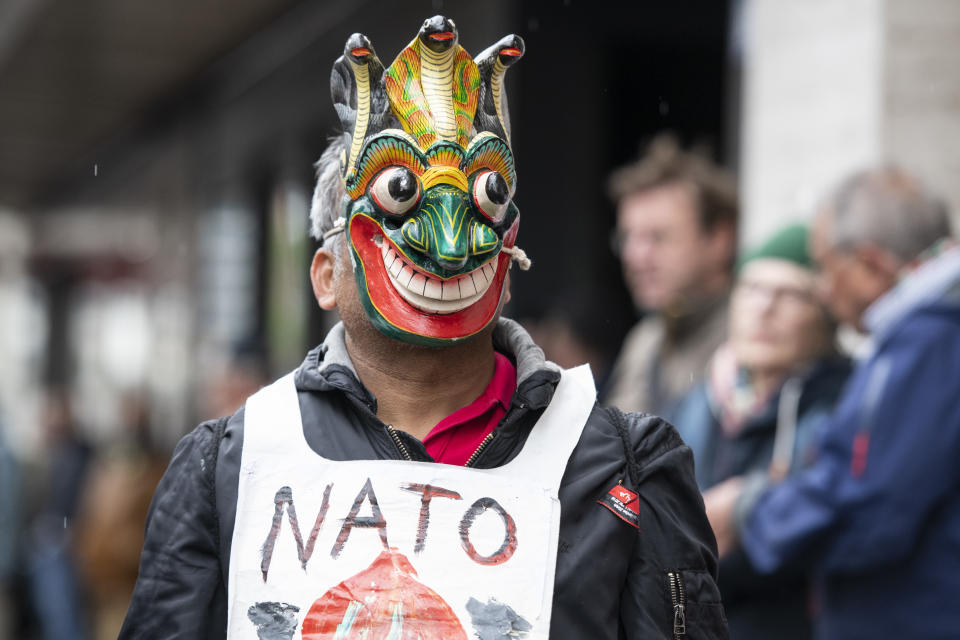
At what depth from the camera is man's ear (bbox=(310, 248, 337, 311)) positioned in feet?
8.59

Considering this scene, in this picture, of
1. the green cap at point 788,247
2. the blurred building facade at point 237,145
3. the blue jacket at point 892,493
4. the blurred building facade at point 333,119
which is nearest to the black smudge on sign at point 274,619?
the blurred building facade at point 333,119

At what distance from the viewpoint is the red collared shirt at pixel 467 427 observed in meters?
2.49

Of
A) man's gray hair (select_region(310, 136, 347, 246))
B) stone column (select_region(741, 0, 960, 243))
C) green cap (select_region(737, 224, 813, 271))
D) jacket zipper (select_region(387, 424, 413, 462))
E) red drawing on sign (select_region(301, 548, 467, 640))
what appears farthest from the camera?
stone column (select_region(741, 0, 960, 243))

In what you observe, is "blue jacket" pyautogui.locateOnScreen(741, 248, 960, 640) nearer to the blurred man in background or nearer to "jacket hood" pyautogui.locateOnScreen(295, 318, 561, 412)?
"jacket hood" pyautogui.locateOnScreen(295, 318, 561, 412)

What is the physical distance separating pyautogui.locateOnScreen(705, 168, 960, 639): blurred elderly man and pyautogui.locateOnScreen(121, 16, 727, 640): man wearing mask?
1.31 meters

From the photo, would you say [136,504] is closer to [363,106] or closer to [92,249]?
[363,106]

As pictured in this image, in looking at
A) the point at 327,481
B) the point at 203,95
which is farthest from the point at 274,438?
the point at 203,95

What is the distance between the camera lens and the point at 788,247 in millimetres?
4480

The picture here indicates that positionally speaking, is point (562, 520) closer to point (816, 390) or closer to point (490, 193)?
point (490, 193)

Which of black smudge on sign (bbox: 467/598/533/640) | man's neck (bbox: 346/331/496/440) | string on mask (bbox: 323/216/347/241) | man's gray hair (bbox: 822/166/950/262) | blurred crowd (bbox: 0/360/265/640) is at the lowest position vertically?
blurred crowd (bbox: 0/360/265/640)

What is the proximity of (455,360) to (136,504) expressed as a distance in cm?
614

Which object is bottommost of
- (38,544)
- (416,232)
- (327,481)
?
(38,544)

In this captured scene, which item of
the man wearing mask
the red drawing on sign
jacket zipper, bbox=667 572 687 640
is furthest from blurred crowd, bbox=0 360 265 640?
jacket zipper, bbox=667 572 687 640

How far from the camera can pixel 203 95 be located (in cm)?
1475
